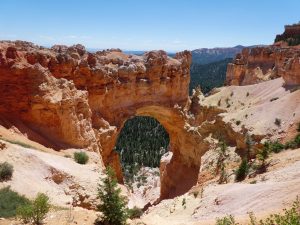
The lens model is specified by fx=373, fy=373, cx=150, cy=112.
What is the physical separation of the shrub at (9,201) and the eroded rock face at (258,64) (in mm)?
40411

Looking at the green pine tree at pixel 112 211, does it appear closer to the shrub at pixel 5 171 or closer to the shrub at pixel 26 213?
the shrub at pixel 26 213

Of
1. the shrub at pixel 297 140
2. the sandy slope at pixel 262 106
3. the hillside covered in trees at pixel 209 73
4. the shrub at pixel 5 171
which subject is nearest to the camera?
the shrub at pixel 5 171

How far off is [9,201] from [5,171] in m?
2.79

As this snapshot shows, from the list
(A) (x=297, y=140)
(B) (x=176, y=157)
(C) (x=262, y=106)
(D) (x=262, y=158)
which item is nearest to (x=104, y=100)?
(B) (x=176, y=157)

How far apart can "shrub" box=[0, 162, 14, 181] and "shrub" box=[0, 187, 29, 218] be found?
121cm

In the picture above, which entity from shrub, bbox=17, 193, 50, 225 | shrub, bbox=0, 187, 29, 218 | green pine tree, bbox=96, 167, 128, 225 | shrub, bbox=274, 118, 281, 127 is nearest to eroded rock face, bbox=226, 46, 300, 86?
shrub, bbox=274, 118, 281, 127

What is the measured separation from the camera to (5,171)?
1859 centimetres

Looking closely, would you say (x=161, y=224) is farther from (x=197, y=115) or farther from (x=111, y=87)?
(x=197, y=115)

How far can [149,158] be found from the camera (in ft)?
237

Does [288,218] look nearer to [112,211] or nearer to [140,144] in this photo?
[112,211]

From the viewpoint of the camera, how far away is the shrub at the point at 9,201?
590 inches

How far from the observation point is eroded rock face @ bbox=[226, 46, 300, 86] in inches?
2106

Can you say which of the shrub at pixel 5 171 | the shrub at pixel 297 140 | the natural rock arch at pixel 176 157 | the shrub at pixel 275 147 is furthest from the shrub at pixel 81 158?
the shrub at pixel 297 140

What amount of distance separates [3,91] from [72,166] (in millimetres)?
8974
